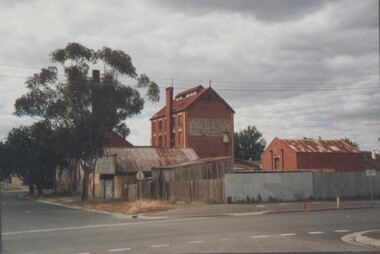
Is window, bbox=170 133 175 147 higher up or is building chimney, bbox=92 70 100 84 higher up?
building chimney, bbox=92 70 100 84

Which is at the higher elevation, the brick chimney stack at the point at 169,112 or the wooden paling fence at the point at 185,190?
the brick chimney stack at the point at 169,112

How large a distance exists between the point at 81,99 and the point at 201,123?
30.5 metres

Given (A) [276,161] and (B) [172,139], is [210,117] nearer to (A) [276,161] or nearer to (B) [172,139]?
(B) [172,139]

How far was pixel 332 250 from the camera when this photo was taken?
11.5 meters

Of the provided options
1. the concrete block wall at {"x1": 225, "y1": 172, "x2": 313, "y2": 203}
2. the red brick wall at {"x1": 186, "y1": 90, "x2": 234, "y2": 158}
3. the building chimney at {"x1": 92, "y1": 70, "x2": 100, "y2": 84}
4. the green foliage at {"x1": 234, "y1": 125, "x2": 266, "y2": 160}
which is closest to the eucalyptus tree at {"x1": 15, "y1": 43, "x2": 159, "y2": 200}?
the building chimney at {"x1": 92, "y1": 70, "x2": 100, "y2": 84}

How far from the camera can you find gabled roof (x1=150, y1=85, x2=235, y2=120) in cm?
7119

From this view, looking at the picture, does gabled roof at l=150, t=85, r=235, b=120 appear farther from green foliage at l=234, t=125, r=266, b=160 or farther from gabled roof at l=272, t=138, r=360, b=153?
green foliage at l=234, t=125, r=266, b=160

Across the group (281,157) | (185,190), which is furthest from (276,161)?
(185,190)

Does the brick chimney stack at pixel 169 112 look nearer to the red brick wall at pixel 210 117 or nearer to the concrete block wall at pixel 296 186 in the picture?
the red brick wall at pixel 210 117

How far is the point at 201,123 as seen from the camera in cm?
7106

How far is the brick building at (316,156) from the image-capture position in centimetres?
5909

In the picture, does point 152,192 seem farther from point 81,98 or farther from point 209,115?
point 209,115

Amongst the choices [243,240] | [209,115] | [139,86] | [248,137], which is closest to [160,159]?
[139,86]

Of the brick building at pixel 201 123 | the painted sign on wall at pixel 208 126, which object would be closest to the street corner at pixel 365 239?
the brick building at pixel 201 123
